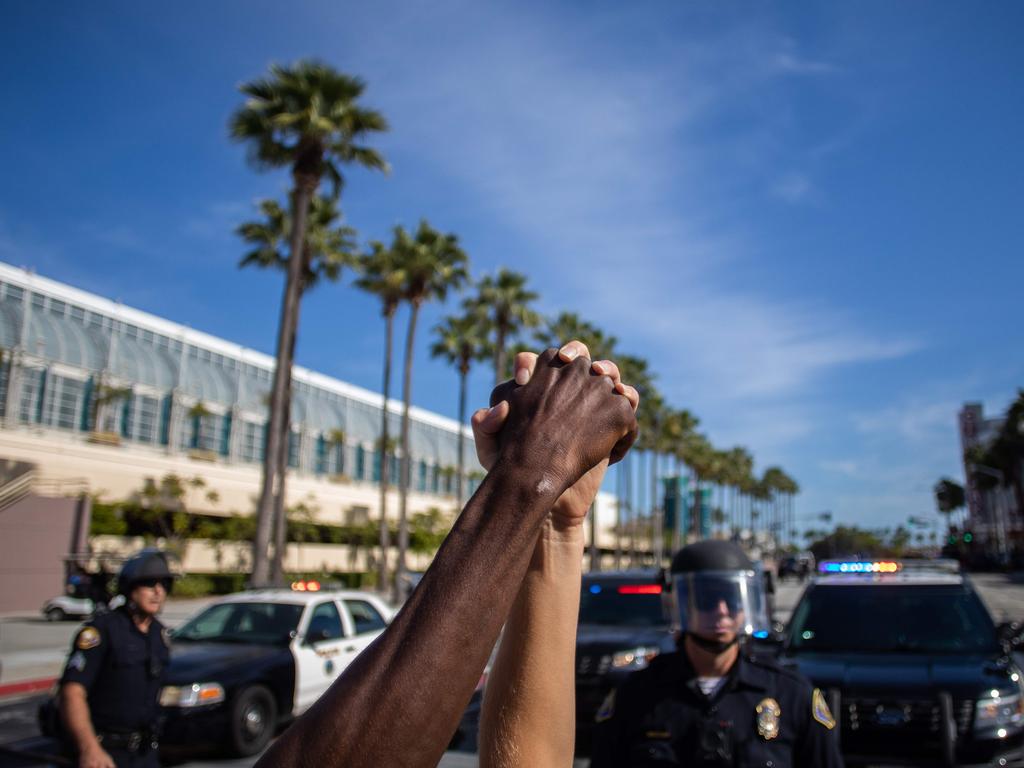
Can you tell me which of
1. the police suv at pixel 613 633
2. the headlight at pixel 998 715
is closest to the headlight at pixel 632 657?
the police suv at pixel 613 633

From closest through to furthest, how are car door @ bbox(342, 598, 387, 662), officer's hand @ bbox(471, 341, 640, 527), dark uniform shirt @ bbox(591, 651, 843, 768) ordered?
1. officer's hand @ bbox(471, 341, 640, 527)
2. dark uniform shirt @ bbox(591, 651, 843, 768)
3. car door @ bbox(342, 598, 387, 662)

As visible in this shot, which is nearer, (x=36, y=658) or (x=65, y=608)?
(x=36, y=658)

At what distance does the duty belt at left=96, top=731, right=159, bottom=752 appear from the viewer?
420 cm

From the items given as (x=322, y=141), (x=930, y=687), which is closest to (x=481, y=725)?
(x=930, y=687)

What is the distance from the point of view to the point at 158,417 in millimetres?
46375

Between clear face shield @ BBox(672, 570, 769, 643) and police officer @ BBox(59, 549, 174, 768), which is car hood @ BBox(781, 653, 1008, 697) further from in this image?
police officer @ BBox(59, 549, 174, 768)

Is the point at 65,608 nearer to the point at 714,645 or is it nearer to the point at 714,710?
the point at 714,645

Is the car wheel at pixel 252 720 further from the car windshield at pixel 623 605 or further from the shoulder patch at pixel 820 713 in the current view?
the shoulder patch at pixel 820 713

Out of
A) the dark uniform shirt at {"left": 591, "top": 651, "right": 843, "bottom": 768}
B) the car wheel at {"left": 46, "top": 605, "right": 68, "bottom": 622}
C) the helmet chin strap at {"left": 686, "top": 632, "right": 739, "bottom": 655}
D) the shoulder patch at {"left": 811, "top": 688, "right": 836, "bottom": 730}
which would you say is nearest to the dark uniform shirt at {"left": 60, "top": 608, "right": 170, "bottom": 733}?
the dark uniform shirt at {"left": 591, "top": 651, "right": 843, "bottom": 768}

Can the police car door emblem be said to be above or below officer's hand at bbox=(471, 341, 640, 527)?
below

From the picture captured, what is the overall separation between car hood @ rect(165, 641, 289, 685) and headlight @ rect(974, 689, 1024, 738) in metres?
6.69

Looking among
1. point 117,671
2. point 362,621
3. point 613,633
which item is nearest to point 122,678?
point 117,671

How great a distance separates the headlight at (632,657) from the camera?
29.3 ft

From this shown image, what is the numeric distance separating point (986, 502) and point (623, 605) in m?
124
